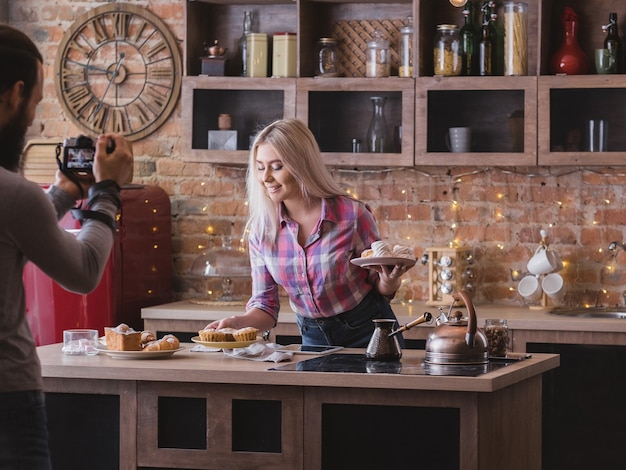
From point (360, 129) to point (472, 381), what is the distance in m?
2.35

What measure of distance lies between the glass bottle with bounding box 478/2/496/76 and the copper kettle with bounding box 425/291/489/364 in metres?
1.97

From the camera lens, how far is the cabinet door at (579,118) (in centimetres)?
470

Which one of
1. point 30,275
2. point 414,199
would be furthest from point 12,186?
point 414,199

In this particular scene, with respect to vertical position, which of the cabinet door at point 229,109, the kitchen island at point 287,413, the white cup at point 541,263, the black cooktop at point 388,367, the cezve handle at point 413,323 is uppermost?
the cabinet door at point 229,109

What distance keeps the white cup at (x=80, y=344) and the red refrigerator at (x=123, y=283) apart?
1.42 metres

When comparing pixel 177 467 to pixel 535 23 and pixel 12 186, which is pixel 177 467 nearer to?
pixel 12 186

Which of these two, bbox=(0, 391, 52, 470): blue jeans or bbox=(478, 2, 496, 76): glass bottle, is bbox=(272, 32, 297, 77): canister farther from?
bbox=(0, 391, 52, 470): blue jeans

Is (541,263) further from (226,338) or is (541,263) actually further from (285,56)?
(226,338)

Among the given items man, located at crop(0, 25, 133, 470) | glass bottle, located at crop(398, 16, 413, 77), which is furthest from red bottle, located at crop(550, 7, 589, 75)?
man, located at crop(0, 25, 133, 470)

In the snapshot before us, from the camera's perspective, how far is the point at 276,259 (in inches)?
149

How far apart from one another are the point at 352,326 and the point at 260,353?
56 centimetres

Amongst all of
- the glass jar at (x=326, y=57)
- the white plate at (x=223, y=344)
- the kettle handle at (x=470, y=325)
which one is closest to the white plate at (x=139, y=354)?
the white plate at (x=223, y=344)

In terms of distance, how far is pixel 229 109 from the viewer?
5.15m

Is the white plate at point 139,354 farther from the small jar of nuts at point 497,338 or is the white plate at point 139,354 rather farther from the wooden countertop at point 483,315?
the wooden countertop at point 483,315
